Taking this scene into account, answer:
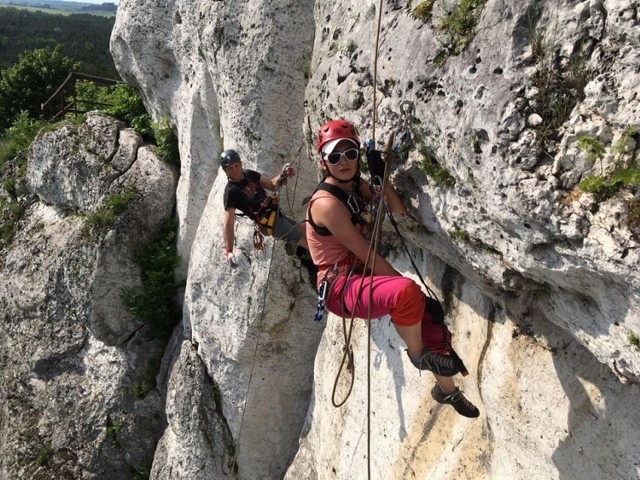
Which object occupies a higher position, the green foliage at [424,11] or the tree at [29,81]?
the green foliage at [424,11]

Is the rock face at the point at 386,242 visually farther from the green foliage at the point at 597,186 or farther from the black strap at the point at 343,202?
the black strap at the point at 343,202

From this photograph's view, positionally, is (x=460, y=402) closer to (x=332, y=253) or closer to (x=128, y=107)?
(x=332, y=253)

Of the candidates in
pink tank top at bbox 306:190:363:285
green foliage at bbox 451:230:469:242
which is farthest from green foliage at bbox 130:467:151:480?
green foliage at bbox 451:230:469:242

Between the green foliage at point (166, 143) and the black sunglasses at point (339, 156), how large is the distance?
290 inches

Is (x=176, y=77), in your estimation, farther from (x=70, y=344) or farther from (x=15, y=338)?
(x=15, y=338)

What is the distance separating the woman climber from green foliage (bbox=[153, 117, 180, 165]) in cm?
716

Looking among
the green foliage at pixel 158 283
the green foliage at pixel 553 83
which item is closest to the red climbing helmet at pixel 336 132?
the green foliage at pixel 553 83

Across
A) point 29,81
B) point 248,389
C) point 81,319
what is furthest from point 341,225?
point 29,81

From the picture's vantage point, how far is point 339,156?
4613mm

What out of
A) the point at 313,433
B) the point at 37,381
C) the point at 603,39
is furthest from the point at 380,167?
the point at 37,381

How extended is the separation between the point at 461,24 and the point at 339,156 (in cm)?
139

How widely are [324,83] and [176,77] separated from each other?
5285 millimetres

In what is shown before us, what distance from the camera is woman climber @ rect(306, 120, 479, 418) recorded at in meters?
4.40

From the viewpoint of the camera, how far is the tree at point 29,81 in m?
23.5
